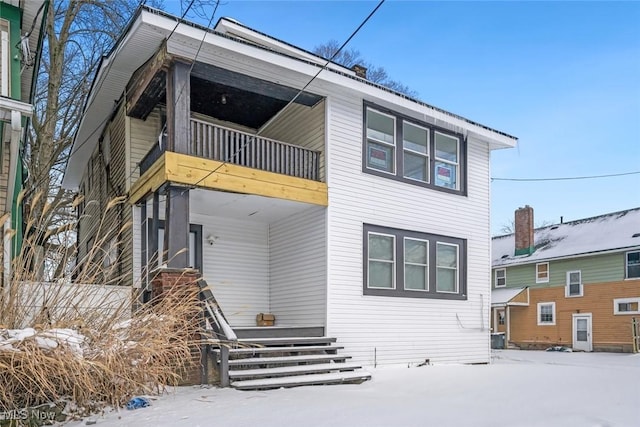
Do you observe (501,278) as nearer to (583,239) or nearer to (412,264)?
(583,239)

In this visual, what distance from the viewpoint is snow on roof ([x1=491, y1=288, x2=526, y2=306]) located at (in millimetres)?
23617

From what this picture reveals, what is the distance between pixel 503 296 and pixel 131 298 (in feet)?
73.2

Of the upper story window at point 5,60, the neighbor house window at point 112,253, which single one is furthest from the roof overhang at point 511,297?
the upper story window at point 5,60

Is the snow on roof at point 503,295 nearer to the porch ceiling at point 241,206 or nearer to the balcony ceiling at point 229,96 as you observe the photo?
the porch ceiling at point 241,206

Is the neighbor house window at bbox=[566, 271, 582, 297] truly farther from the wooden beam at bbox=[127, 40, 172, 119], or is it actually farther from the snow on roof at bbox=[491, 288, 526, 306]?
the wooden beam at bbox=[127, 40, 172, 119]

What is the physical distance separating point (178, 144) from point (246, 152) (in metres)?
1.34

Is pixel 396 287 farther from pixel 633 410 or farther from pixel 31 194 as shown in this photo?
pixel 31 194

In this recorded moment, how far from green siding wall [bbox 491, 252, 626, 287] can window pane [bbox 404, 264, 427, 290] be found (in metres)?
14.6

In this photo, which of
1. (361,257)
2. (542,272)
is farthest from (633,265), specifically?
(361,257)

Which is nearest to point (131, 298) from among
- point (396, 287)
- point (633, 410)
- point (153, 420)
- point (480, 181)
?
point (153, 420)

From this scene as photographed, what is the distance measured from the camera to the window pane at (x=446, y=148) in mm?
11459

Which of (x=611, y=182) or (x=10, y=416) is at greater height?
(x=611, y=182)

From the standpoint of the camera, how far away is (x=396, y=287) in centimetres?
1027

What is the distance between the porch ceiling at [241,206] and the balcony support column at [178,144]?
621 mm
